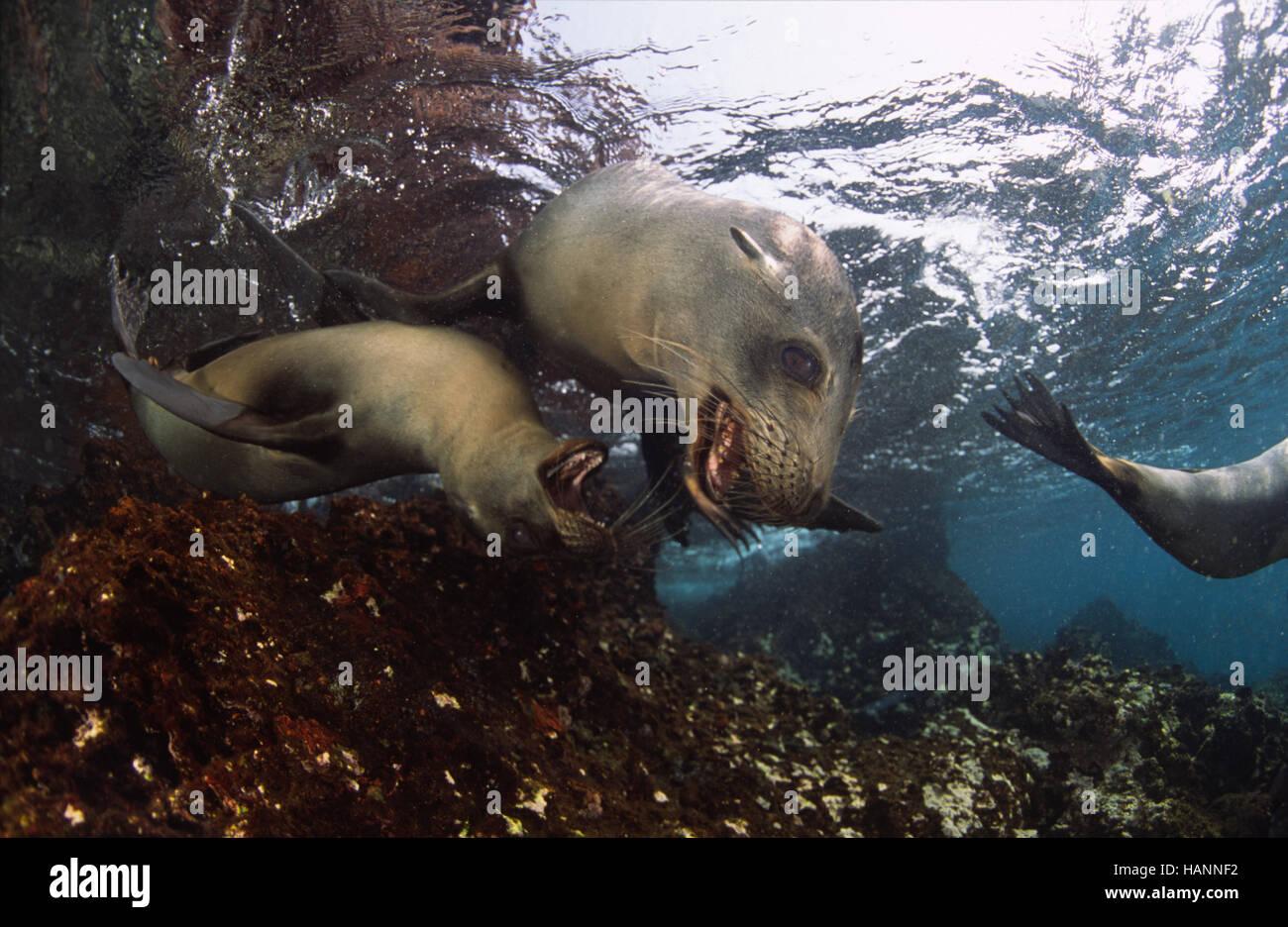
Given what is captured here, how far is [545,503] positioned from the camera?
243 cm

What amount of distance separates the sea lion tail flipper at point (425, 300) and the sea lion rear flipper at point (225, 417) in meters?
0.96

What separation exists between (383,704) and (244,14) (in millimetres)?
4021

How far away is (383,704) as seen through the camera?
7.88ft

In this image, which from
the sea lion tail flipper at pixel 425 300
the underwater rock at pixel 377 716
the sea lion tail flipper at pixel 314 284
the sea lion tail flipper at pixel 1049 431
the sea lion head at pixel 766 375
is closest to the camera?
the underwater rock at pixel 377 716

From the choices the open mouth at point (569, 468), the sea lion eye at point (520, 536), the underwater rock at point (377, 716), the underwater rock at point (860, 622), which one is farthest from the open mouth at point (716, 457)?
the underwater rock at point (860, 622)

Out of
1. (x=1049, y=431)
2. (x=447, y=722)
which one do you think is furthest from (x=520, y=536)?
(x=1049, y=431)

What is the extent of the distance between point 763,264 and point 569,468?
3.82ft

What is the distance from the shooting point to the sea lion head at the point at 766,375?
2.35m

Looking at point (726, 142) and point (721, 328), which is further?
point (726, 142)

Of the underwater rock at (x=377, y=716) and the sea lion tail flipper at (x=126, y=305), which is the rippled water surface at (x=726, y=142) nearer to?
the sea lion tail flipper at (x=126, y=305)

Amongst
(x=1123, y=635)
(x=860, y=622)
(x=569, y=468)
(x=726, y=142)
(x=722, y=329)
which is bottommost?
(x=1123, y=635)

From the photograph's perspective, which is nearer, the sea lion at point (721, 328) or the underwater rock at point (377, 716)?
the underwater rock at point (377, 716)

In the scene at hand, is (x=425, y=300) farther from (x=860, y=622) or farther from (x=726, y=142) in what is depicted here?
(x=860, y=622)
